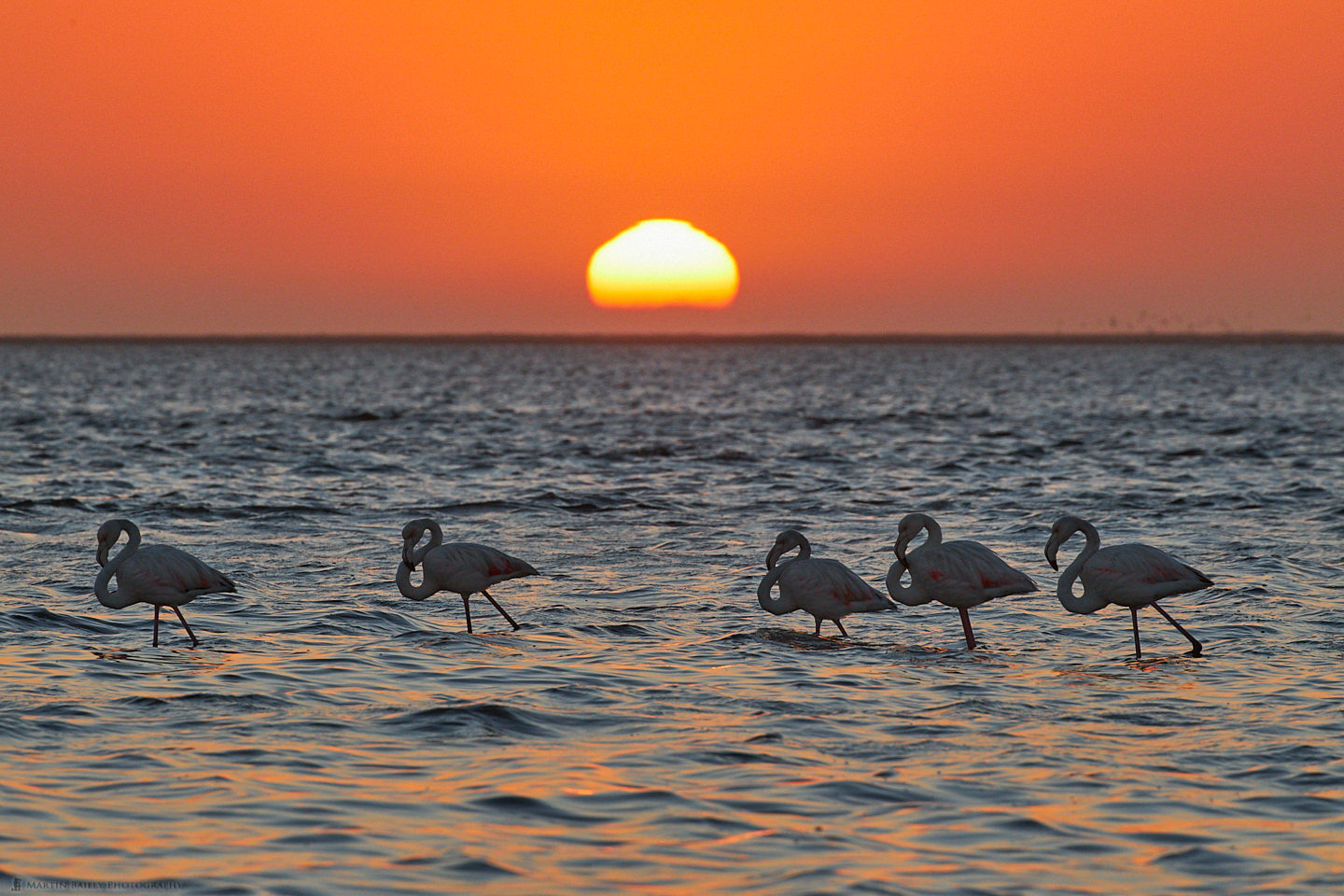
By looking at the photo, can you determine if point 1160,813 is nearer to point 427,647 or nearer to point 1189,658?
point 1189,658

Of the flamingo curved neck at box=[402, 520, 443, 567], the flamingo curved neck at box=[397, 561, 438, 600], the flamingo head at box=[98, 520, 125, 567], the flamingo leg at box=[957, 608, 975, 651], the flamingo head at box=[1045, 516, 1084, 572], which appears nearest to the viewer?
the flamingo leg at box=[957, 608, 975, 651]

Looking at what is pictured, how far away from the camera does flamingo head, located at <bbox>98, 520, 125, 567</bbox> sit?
558 inches

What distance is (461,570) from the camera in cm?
1439

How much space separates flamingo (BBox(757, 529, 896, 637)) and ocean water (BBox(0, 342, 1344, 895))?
459 mm

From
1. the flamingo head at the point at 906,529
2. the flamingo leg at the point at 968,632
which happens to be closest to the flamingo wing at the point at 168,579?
the flamingo head at the point at 906,529

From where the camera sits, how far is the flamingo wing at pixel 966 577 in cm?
1348

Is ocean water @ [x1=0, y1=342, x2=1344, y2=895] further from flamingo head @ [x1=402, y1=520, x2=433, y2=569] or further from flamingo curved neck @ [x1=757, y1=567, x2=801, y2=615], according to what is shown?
flamingo head @ [x1=402, y1=520, x2=433, y2=569]

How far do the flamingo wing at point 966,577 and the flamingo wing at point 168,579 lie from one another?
6258mm

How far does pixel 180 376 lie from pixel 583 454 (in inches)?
3115

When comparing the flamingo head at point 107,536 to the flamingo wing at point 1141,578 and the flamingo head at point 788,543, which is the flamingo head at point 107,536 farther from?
the flamingo wing at point 1141,578

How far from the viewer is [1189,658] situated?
12.6 metres

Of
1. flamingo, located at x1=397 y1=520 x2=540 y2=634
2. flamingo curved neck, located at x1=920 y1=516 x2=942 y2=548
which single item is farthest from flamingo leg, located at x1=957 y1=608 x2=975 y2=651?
flamingo, located at x1=397 y1=520 x2=540 y2=634

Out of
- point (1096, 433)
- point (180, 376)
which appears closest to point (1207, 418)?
point (1096, 433)

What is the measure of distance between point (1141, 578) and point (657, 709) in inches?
198
